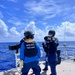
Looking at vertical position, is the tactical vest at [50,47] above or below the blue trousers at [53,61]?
above

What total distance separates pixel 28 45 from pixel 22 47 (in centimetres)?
17

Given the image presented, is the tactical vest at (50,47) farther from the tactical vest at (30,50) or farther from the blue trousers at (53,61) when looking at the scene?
the tactical vest at (30,50)

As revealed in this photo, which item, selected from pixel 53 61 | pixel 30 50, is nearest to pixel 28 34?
pixel 30 50

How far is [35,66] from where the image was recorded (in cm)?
569

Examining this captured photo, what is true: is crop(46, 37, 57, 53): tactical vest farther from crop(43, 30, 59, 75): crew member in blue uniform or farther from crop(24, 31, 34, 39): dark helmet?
crop(24, 31, 34, 39): dark helmet

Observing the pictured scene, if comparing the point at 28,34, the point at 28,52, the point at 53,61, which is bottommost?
the point at 53,61

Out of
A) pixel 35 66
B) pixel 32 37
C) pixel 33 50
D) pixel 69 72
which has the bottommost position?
pixel 69 72

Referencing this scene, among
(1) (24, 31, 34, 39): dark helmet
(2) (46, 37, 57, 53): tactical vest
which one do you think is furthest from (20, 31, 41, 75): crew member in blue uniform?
(2) (46, 37, 57, 53): tactical vest

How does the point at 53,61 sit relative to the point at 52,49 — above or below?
below

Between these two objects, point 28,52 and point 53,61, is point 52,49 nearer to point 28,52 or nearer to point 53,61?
point 53,61

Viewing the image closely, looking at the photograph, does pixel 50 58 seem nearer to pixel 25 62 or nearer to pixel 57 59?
pixel 57 59

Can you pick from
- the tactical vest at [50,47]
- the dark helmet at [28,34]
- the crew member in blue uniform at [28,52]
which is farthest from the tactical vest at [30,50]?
the tactical vest at [50,47]

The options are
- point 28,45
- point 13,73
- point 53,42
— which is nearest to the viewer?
point 28,45

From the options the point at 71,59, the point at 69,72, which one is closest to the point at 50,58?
the point at 69,72
